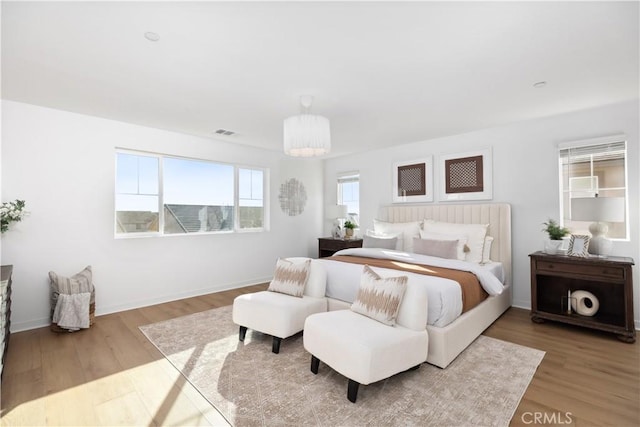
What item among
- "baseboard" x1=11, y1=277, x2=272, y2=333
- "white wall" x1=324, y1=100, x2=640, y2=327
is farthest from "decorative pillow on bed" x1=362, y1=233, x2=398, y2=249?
"baseboard" x1=11, y1=277, x2=272, y2=333

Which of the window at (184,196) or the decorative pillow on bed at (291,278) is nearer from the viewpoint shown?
the decorative pillow on bed at (291,278)

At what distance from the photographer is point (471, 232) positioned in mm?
3969

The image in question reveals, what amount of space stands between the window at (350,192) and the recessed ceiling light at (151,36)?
430 cm

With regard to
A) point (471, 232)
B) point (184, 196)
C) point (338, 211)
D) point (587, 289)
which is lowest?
point (587, 289)

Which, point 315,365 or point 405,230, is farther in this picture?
point 405,230

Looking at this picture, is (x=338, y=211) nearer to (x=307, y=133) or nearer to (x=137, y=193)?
(x=307, y=133)

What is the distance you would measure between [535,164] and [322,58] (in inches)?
126

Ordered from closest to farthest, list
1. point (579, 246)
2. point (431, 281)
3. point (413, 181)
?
point (431, 281) → point (579, 246) → point (413, 181)

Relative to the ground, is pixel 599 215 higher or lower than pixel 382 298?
higher

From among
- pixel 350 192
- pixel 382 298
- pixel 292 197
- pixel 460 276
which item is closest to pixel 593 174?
pixel 460 276

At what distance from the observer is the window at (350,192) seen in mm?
5984

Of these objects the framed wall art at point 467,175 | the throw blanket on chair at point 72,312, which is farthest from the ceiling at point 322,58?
the throw blanket on chair at point 72,312

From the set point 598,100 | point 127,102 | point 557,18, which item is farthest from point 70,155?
point 598,100

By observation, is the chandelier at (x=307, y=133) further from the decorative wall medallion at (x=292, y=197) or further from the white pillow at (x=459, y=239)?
the decorative wall medallion at (x=292, y=197)
